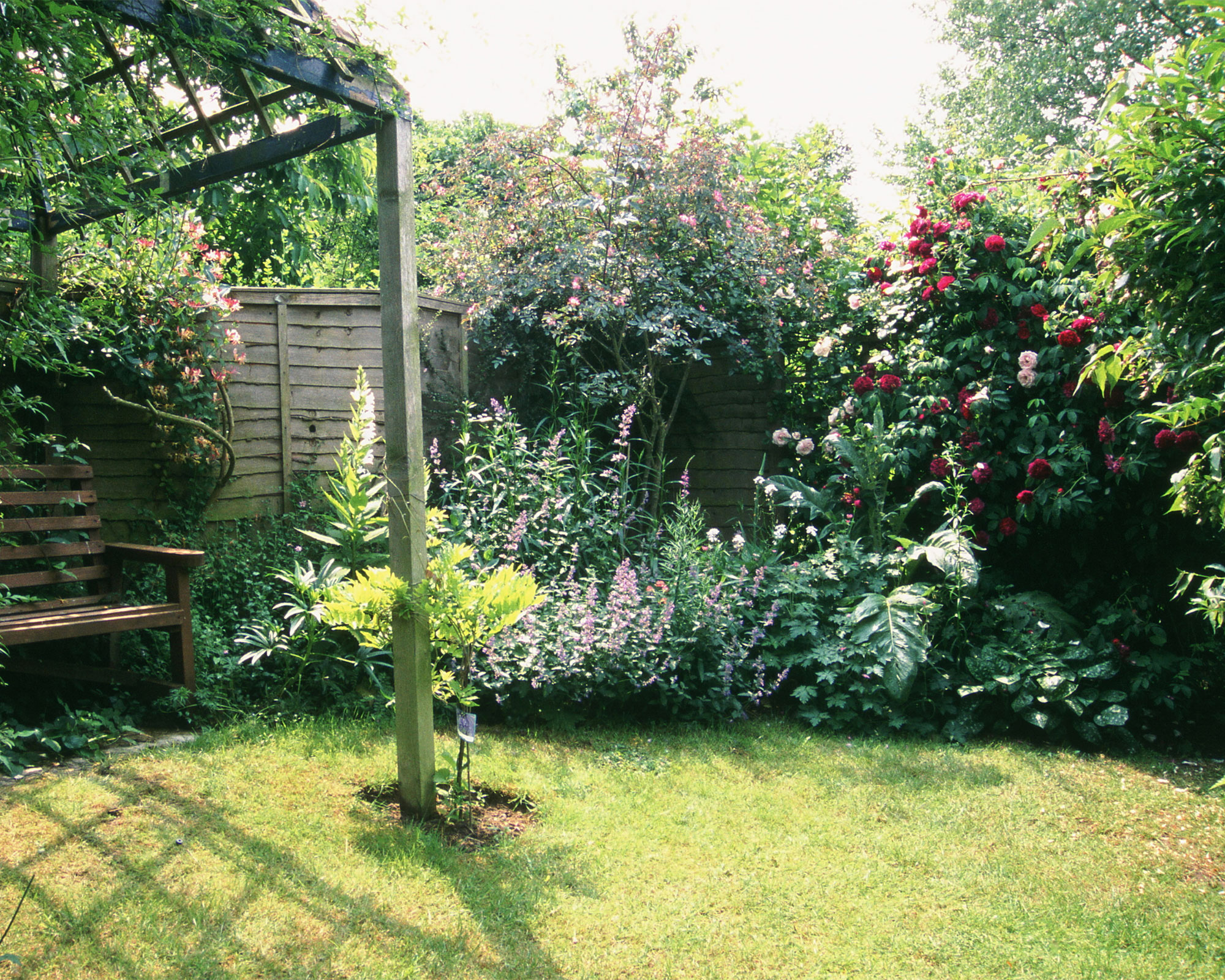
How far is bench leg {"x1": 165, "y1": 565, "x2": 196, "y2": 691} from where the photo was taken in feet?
13.2

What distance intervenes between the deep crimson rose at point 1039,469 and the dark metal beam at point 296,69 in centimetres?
354

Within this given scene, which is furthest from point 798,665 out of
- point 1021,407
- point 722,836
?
point 1021,407

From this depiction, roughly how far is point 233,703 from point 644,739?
6.57 feet

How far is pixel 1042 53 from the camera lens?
16.8 meters

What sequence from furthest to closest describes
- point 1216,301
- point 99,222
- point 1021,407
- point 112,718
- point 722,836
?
point 1021,407, point 99,222, point 112,718, point 722,836, point 1216,301

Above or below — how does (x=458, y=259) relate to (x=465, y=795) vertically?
above

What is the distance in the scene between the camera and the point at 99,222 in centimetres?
428

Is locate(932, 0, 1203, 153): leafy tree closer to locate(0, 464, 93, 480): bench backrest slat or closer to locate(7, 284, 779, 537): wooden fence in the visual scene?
locate(7, 284, 779, 537): wooden fence

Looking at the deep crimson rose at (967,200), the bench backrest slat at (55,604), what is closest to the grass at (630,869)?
the bench backrest slat at (55,604)

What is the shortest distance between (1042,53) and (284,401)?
57.5 feet

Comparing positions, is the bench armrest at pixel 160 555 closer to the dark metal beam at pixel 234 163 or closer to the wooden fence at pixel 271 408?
the wooden fence at pixel 271 408

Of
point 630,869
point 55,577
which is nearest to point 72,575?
point 55,577

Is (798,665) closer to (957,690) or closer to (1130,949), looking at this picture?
(957,690)

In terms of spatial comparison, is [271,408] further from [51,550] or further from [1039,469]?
[1039,469]
